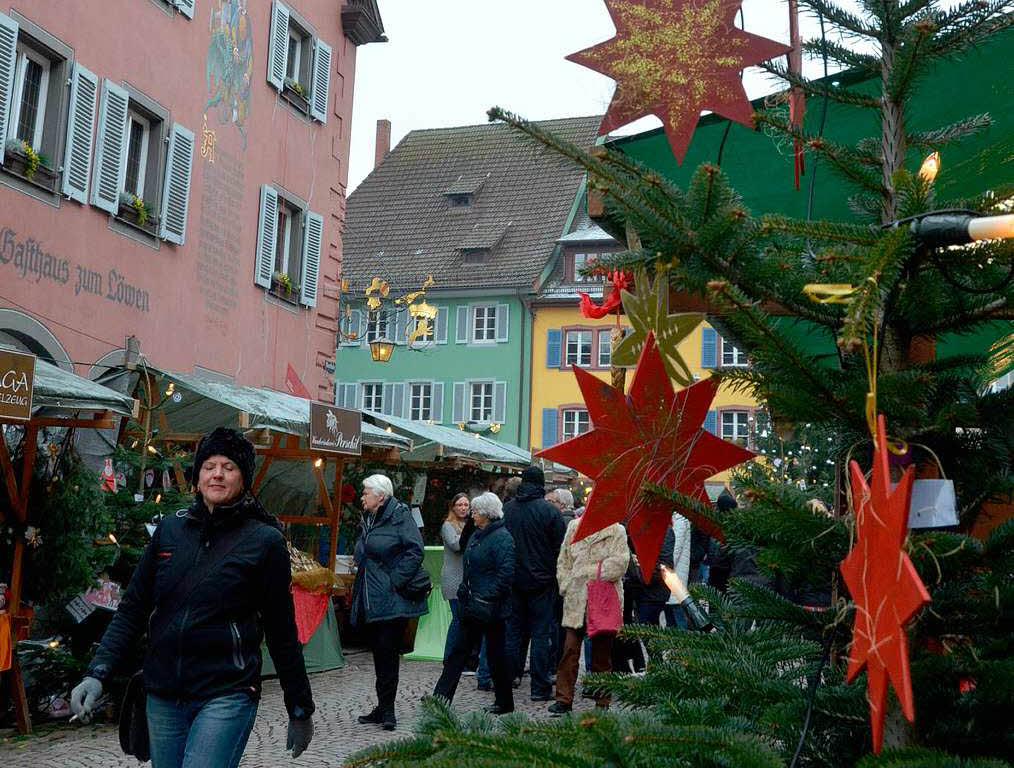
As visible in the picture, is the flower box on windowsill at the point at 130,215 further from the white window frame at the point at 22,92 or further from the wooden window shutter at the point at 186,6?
the wooden window shutter at the point at 186,6

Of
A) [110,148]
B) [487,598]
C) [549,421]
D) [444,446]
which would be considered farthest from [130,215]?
[549,421]

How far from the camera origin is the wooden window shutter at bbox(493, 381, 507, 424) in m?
43.0

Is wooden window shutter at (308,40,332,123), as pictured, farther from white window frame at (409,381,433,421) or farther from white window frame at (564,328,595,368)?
white window frame at (409,381,433,421)

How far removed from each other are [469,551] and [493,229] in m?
36.0

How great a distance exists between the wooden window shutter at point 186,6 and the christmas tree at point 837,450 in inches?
537

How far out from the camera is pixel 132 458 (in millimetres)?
9820

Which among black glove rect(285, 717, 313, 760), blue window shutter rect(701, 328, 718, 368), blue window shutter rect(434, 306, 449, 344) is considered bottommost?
black glove rect(285, 717, 313, 760)

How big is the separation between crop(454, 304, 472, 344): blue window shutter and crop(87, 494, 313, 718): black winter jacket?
1537 inches

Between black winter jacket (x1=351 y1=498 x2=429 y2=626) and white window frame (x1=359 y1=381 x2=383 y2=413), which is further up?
white window frame (x1=359 y1=381 x2=383 y2=413)

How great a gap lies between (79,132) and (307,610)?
572 centimetres

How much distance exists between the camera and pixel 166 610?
13.9ft

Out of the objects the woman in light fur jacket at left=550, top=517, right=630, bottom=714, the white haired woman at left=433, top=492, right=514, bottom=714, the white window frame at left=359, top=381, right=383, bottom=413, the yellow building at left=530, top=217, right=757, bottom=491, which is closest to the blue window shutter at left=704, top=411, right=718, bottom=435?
the yellow building at left=530, top=217, right=757, bottom=491

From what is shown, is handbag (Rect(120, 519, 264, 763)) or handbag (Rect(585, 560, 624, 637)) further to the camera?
handbag (Rect(585, 560, 624, 637))

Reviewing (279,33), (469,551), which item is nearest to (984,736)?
(469,551)
